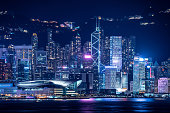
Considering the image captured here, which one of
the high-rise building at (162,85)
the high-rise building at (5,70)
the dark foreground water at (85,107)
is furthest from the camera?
the high-rise building at (162,85)

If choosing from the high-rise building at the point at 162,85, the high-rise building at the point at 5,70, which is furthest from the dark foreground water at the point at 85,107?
the high-rise building at the point at 162,85

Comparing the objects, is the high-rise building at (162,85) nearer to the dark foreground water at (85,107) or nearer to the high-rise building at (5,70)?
the dark foreground water at (85,107)

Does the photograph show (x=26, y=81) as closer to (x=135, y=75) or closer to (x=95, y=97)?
(x=95, y=97)

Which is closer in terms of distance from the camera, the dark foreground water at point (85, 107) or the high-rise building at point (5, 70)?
the dark foreground water at point (85, 107)

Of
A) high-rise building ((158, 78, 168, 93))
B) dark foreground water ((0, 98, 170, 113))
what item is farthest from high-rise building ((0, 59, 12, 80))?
high-rise building ((158, 78, 168, 93))

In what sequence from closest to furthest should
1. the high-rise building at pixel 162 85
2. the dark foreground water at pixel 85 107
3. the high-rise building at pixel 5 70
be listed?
the dark foreground water at pixel 85 107, the high-rise building at pixel 5 70, the high-rise building at pixel 162 85

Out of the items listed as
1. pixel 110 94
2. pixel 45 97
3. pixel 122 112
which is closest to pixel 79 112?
pixel 122 112

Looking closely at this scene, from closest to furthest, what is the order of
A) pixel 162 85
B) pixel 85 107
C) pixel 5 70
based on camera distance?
pixel 85 107, pixel 5 70, pixel 162 85

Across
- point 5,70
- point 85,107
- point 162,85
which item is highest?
point 5,70

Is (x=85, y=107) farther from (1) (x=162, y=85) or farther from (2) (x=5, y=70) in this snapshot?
(1) (x=162, y=85)

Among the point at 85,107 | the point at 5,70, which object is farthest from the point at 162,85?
the point at 85,107

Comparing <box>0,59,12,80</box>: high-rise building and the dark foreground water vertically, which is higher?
<box>0,59,12,80</box>: high-rise building

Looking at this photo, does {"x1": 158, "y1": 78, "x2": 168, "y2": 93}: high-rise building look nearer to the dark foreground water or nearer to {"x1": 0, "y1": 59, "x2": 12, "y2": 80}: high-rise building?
the dark foreground water
